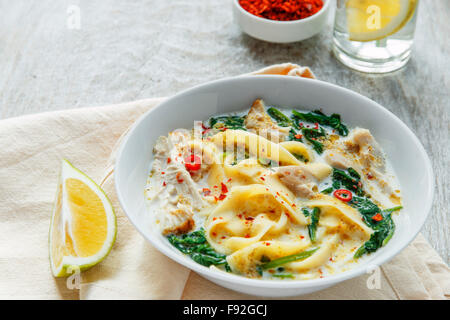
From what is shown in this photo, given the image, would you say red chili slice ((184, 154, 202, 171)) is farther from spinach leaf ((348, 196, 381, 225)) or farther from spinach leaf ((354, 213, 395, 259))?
spinach leaf ((354, 213, 395, 259))

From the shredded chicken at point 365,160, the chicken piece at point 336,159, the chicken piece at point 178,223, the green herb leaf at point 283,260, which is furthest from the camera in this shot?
the chicken piece at point 336,159

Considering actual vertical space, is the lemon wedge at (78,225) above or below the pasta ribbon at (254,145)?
below

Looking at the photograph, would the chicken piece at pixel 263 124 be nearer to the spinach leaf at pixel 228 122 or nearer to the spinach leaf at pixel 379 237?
the spinach leaf at pixel 228 122

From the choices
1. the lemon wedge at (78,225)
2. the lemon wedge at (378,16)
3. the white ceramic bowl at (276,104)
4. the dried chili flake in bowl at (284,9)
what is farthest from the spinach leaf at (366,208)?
the dried chili flake in bowl at (284,9)

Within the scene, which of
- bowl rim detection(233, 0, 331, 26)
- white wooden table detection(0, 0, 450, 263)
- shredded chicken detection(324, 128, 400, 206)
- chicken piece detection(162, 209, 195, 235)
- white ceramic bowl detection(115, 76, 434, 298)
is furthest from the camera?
bowl rim detection(233, 0, 331, 26)

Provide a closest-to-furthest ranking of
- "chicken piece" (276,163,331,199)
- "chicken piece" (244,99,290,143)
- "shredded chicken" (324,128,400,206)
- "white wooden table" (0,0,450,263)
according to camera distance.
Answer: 1. "chicken piece" (276,163,331,199)
2. "shredded chicken" (324,128,400,206)
3. "chicken piece" (244,99,290,143)
4. "white wooden table" (0,0,450,263)

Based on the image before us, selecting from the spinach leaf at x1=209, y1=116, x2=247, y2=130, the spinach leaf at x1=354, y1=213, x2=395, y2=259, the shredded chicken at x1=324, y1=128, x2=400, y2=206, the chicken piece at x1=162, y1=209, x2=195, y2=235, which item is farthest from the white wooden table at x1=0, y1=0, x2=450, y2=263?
the chicken piece at x1=162, y1=209, x2=195, y2=235
